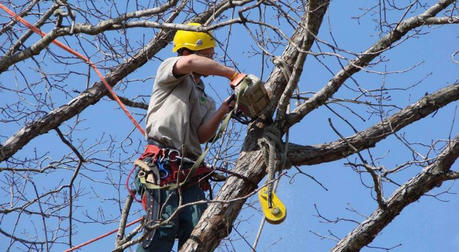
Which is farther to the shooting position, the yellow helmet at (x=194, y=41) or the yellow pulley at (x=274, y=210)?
the yellow helmet at (x=194, y=41)

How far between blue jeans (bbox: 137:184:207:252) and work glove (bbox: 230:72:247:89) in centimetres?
65

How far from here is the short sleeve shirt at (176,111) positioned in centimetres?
484

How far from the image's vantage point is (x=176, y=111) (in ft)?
15.9

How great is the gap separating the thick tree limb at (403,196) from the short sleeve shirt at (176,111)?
1.09m

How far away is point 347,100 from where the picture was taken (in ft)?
16.4

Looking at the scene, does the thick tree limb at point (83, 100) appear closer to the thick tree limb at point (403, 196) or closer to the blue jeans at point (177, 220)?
the blue jeans at point (177, 220)

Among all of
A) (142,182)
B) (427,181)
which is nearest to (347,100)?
(427,181)

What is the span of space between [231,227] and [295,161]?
0.68 metres

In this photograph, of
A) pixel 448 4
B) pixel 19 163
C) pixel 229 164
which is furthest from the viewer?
pixel 19 163

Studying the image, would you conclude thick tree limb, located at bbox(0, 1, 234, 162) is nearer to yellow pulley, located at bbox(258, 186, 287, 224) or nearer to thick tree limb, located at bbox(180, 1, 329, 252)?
thick tree limb, located at bbox(180, 1, 329, 252)

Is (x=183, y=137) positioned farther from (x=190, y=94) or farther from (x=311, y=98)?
(x=311, y=98)

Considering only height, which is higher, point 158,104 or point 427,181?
point 158,104

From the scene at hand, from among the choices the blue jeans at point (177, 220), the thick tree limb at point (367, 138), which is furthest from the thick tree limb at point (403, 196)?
the blue jeans at point (177, 220)

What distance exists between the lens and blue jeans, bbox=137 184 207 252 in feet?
15.3
